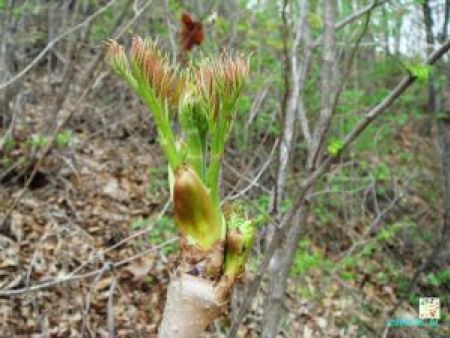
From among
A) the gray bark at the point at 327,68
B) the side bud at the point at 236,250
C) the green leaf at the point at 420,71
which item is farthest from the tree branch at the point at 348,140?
the side bud at the point at 236,250

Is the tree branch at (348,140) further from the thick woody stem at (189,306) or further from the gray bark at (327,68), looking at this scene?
the thick woody stem at (189,306)

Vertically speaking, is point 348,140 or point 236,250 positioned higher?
point 348,140

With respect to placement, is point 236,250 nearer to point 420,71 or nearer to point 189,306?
point 189,306

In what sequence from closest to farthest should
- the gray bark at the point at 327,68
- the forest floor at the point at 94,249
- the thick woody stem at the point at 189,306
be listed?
the thick woody stem at the point at 189,306, the gray bark at the point at 327,68, the forest floor at the point at 94,249

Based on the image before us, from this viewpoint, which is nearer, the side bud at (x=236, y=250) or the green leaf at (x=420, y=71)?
the side bud at (x=236, y=250)

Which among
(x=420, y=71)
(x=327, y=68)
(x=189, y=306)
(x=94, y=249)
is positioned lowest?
(x=94, y=249)

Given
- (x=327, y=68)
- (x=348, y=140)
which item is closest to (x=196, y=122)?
(x=348, y=140)

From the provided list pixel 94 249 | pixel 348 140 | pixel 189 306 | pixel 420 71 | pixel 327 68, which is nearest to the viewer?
pixel 189 306

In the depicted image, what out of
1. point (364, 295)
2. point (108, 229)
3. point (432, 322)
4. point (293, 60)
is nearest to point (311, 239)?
point (364, 295)
